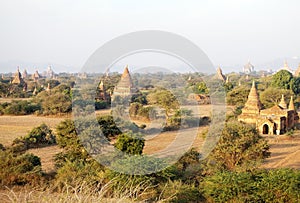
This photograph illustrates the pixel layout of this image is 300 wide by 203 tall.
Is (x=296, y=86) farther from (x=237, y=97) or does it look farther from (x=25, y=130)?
(x=25, y=130)

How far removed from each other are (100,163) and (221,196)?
375 centimetres

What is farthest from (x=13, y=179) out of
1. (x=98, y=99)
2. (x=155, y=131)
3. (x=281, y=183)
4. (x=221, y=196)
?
(x=98, y=99)

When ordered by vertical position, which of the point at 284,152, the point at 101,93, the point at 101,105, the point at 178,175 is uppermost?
the point at 101,93

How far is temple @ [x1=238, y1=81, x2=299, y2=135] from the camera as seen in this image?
725 inches

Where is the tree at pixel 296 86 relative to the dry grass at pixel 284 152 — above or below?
above

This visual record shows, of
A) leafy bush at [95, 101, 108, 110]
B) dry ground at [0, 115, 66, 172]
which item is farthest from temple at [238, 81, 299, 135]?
leafy bush at [95, 101, 108, 110]

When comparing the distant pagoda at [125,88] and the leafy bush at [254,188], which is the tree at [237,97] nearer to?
the distant pagoda at [125,88]

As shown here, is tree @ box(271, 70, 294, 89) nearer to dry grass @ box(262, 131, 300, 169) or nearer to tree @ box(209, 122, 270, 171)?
dry grass @ box(262, 131, 300, 169)

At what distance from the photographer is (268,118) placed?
61.1 ft

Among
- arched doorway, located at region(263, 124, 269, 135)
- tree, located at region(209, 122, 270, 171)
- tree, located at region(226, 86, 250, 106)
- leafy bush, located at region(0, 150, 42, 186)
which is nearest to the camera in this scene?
leafy bush, located at region(0, 150, 42, 186)

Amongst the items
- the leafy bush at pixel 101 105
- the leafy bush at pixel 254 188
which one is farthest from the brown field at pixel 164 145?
the leafy bush at pixel 101 105

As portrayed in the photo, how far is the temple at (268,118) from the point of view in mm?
18422

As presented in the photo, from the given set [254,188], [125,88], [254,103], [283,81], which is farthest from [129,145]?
[283,81]

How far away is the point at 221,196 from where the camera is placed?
7828 millimetres
